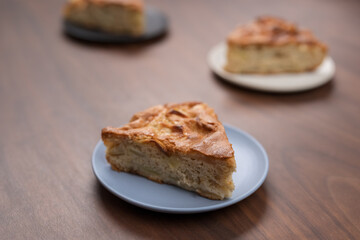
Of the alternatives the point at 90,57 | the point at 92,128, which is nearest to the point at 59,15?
the point at 90,57

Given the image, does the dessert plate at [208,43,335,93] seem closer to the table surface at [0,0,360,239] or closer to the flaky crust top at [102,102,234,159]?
the table surface at [0,0,360,239]

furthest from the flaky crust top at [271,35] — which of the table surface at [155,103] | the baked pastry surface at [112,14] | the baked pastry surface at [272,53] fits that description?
the baked pastry surface at [112,14]

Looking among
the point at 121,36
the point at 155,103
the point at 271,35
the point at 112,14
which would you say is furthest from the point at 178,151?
the point at 112,14

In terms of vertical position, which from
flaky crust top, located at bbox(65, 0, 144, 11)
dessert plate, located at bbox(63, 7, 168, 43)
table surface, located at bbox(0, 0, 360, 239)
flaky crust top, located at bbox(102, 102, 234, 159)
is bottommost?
table surface, located at bbox(0, 0, 360, 239)

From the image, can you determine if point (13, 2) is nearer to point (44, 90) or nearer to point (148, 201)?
point (44, 90)

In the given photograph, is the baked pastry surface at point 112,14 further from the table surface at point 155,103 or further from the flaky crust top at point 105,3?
the table surface at point 155,103

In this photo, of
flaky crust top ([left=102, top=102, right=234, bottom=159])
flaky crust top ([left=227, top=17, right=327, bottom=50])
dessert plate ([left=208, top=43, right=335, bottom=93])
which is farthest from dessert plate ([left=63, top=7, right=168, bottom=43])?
flaky crust top ([left=102, top=102, right=234, bottom=159])
